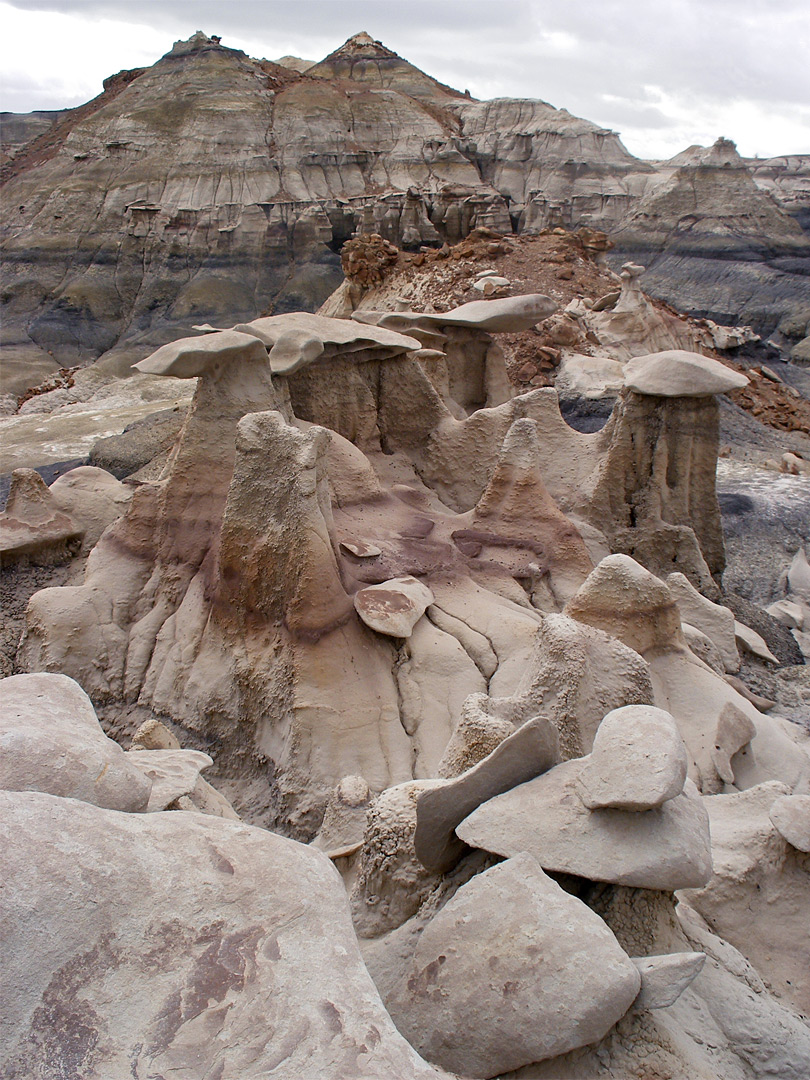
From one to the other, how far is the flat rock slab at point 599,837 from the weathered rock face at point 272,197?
2568 centimetres

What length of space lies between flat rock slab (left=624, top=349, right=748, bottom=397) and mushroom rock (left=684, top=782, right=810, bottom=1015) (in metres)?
3.38

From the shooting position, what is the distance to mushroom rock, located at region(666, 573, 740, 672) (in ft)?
16.4

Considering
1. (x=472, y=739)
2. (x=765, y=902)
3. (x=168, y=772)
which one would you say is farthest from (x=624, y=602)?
(x=168, y=772)

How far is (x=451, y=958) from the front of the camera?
1.53 metres

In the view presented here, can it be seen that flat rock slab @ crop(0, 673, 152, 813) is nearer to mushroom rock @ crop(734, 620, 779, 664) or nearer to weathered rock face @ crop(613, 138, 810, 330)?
mushroom rock @ crop(734, 620, 779, 664)

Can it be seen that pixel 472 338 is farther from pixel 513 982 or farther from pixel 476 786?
pixel 513 982

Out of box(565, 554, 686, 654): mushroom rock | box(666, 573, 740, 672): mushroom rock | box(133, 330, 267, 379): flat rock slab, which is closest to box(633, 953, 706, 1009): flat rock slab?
box(565, 554, 686, 654): mushroom rock

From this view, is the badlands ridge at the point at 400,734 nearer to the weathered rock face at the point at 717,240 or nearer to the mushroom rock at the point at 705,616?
the mushroom rock at the point at 705,616

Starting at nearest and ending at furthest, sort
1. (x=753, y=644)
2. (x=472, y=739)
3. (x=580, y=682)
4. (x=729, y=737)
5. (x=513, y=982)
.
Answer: (x=513, y=982) < (x=472, y=739) < (x=580, y=682) < (x=729, y=737) < (x=753, y=644)

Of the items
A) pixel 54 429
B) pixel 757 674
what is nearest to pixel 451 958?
pixel 757 674

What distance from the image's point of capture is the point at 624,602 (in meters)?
3.59

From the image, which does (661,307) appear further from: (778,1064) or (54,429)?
(778,1064)

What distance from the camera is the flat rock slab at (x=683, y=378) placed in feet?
16.9

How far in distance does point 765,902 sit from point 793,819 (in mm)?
227
